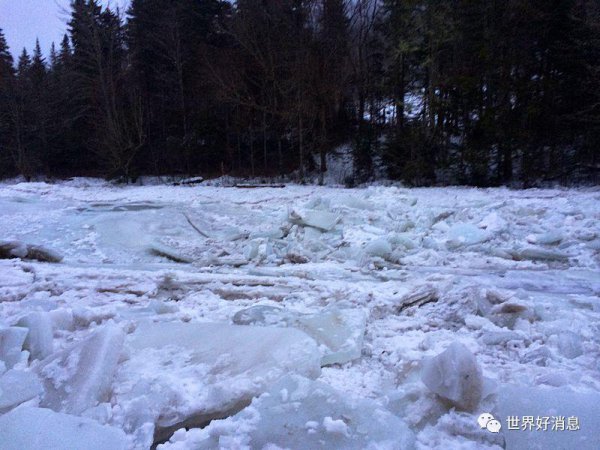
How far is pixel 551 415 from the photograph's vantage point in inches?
94.4

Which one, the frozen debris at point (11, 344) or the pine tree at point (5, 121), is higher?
the pine tree at point (5, 121)

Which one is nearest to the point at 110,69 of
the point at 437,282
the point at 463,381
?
the point at 437,282

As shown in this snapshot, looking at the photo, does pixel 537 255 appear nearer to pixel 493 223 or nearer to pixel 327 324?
pixel 493 223

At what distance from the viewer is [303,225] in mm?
7559

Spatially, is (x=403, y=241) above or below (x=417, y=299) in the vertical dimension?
above

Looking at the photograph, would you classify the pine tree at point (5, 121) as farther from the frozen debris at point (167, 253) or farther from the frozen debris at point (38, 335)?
the frozen debris at point (38, 335)

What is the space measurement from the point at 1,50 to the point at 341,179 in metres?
35.3

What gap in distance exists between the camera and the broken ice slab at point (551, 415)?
2230 mm

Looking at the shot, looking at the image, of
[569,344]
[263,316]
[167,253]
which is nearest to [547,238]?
[569,344]

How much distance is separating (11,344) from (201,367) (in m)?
1.38

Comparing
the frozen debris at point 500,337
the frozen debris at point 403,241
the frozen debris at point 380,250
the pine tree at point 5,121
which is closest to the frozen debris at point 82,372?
the frozen debris at point 500,337

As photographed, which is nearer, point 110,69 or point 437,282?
point 437,282

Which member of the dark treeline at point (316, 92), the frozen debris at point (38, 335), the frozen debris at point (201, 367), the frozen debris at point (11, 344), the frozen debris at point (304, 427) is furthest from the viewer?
the dark treeline at point (316, 92)

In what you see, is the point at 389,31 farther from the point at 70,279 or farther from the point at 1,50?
the point at 1,50
